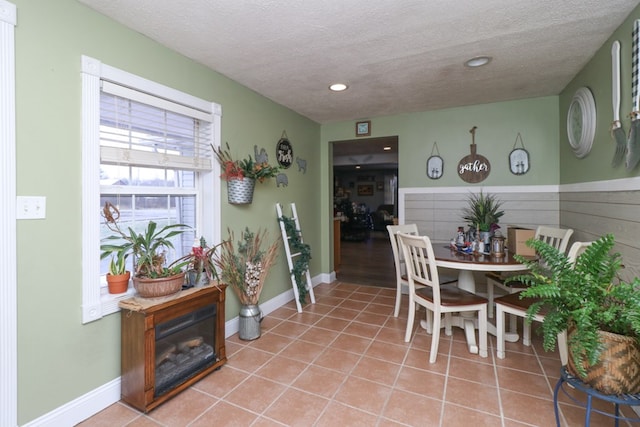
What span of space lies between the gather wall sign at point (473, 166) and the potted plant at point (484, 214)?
200 millimetres

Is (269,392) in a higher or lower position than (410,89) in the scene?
lower

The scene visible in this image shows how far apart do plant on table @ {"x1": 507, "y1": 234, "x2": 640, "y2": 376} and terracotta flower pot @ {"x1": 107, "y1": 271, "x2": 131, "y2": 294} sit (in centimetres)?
227

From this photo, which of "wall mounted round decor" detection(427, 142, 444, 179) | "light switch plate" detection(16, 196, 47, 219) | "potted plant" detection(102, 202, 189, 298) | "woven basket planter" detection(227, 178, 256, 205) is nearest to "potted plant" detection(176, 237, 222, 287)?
"potted plant" detection(102, 202, 189, 298)

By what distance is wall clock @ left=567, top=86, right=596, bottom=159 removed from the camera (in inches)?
93.7

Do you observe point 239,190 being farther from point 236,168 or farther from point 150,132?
point 150,132

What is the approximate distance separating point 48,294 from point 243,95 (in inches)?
86.4

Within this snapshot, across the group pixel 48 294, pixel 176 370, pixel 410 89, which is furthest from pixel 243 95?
pixel 176 370

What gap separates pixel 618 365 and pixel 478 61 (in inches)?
86.6

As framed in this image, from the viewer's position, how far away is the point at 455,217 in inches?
148

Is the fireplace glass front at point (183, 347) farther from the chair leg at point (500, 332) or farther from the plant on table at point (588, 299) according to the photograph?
the chair leg at point (500, 332)

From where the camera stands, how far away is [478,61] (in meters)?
2.42

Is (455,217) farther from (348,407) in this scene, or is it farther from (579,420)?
(348,407)

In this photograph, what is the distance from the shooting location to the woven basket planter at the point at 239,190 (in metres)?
2.67

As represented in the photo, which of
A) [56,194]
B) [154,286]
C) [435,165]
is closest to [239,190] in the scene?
[154,286]
